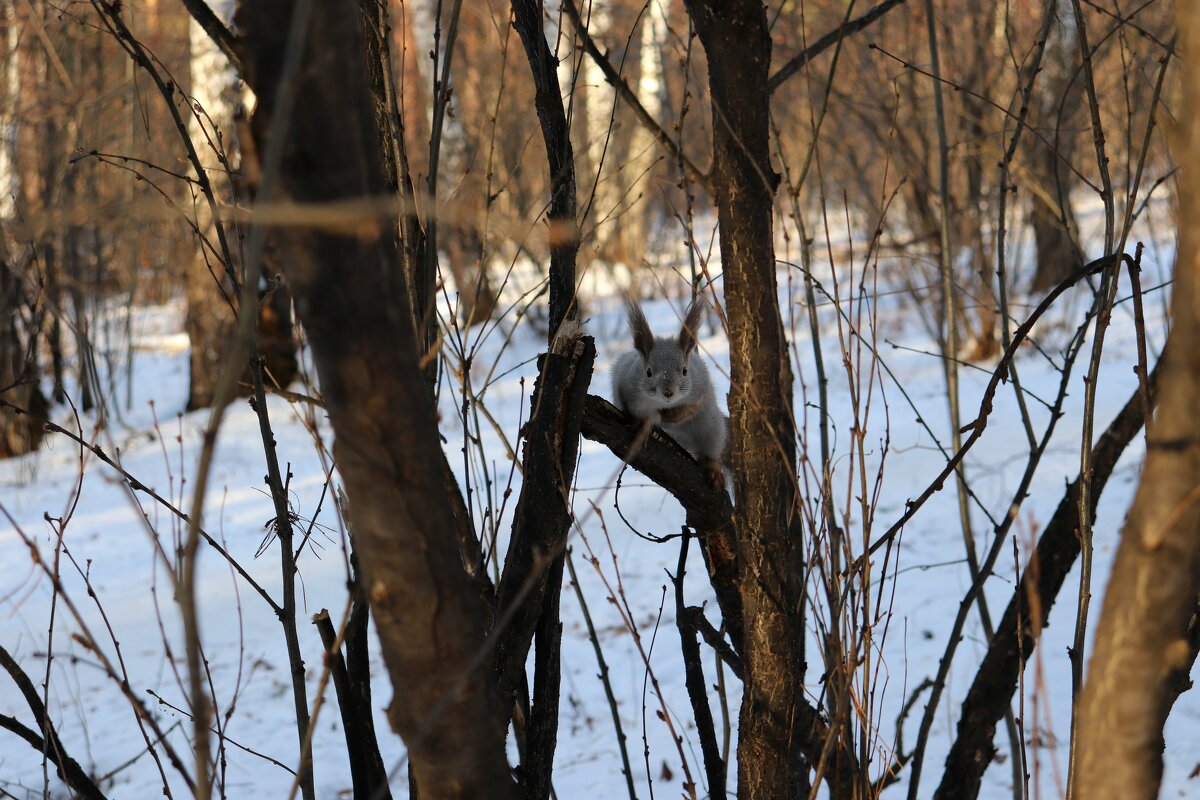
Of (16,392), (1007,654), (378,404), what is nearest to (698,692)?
(1007,654)

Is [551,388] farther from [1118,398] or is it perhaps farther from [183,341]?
[183,341]

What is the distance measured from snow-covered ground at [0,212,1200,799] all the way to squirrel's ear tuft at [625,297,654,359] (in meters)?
0.36

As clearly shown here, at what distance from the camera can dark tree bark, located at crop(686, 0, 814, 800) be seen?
165 cm

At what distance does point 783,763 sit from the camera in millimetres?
1854

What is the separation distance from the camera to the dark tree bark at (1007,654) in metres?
2.27

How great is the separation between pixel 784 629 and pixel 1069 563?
904 millimetres

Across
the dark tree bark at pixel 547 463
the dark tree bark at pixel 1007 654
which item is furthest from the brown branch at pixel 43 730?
the dark tree bark at pixel 1007 654

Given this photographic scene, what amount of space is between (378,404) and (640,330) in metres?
1.98

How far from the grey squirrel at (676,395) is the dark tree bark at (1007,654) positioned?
0.86 m

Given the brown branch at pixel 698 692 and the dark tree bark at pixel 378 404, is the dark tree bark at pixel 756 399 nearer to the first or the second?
the brown branch at pixel 698 692

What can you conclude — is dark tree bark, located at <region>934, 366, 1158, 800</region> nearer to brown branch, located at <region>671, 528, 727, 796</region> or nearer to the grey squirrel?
brown branch, located at <region>671, 528, 727, 796</region>

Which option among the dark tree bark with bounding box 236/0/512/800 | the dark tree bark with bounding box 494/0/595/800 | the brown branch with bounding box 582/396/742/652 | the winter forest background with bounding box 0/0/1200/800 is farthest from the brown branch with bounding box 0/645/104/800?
the brown branch with bounding box 582/396/742/652

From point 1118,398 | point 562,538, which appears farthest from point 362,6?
point 1118,398

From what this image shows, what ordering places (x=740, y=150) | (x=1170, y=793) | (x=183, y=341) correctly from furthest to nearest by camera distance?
1. (x=183, y=341)
2. (x=1170, y=793)
3. (x=740, y=150)
